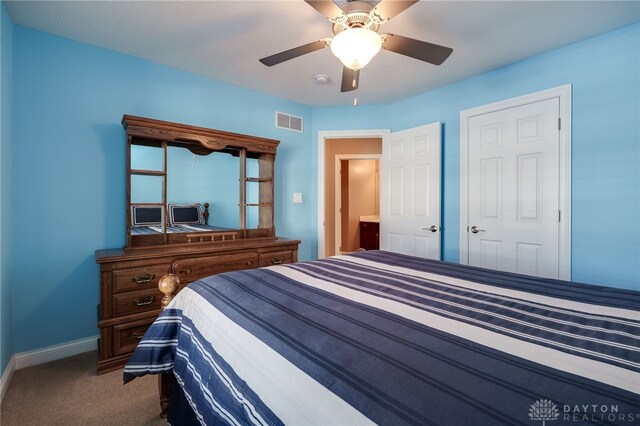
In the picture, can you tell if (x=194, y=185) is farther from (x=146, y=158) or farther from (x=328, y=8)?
(x=328, y=8)

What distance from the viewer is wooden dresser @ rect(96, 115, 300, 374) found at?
2129 mm

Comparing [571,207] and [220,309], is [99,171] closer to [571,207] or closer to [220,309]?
[220,309]

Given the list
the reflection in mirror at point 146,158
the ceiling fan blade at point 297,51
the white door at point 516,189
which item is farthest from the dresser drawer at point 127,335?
the white door at point 516,189

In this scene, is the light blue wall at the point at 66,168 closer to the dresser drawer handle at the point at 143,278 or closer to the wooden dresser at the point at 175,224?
the wooden dresser at the point at 175,224

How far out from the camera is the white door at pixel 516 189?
2.50m

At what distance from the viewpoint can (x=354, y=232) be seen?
6.43 metres

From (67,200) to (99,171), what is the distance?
0.31m

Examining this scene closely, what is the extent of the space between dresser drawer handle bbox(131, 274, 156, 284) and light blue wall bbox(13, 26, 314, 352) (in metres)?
0.51

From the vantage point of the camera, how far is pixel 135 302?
2.19 meters

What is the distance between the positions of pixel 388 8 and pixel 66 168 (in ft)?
8.32

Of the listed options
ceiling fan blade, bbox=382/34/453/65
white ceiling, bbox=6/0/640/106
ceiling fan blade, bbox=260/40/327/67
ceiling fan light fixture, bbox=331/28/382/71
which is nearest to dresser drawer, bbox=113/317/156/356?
ceiling fan blade, bbox=260/40/327/67

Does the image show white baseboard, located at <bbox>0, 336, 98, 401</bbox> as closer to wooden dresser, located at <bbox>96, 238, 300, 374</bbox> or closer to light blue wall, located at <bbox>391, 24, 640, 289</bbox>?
wooden dresser, located at <bbox>96, 238, 300, 374</bbox>

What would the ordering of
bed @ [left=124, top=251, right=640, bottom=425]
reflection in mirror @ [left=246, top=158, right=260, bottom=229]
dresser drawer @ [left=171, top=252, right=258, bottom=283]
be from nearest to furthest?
bed @ [left=124, top=251, right=640, bottom=425]
dresser drawer @ [left=171, top=252, right=258, bottom=283]
reflection in mirror @ [left=246, top=158, right=260, bottom=229]

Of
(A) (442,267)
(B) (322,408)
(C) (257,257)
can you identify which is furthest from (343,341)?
(C) (257,257)
